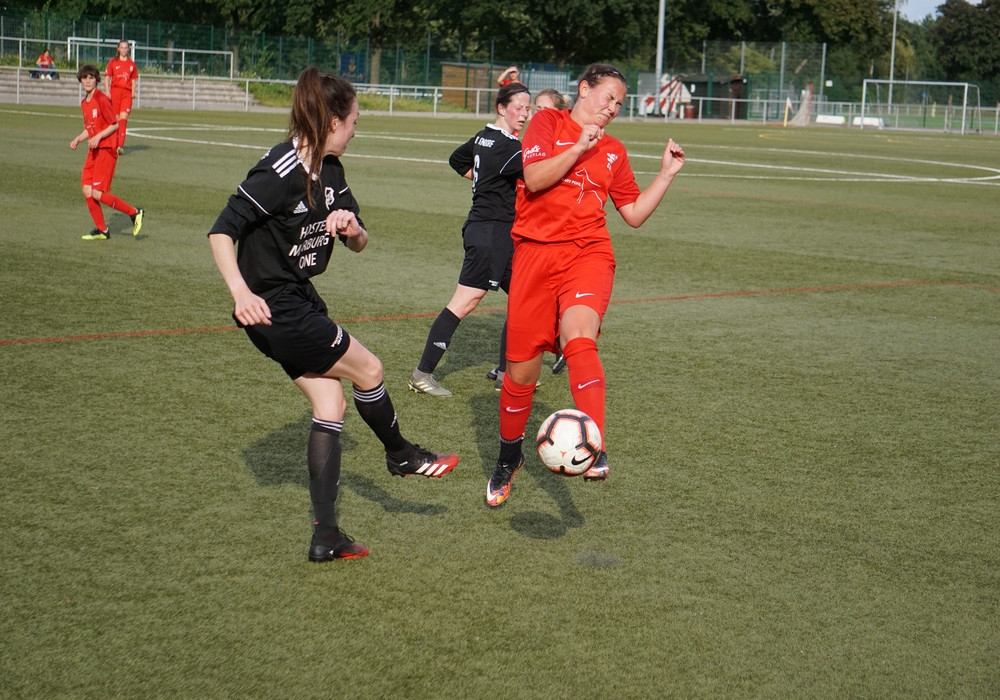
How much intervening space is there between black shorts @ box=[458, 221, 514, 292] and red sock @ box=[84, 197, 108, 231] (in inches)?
275

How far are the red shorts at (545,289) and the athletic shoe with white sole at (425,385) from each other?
2.19m

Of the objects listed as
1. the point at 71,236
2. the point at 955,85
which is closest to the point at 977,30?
the point at 955,85

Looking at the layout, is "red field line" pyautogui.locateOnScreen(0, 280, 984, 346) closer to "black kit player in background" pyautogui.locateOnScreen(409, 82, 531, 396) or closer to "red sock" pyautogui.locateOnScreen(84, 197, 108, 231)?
"black kit player in background" pyautogui.locateOnScreen(409, 82, 531, 396)

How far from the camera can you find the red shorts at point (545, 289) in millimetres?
5008

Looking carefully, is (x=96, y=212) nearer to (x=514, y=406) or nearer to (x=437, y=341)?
(x=437, y=341)

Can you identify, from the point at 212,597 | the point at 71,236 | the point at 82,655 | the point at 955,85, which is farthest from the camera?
the point at 955,85

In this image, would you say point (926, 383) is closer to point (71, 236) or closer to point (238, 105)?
point (71, 236)

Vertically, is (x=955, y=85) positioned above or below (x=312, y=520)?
above

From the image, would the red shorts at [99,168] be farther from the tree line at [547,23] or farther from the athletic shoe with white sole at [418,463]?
the tree line at [547,23]

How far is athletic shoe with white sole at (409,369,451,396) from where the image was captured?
23.6ft

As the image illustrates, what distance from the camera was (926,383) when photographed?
762 cm

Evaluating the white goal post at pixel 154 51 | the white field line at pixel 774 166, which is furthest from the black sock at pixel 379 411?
the white goal post at pixel 154 51

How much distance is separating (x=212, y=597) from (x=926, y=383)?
5.26 metres

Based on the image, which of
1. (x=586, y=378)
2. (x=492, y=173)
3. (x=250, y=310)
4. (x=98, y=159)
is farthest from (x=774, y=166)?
(x=250, y=310)
